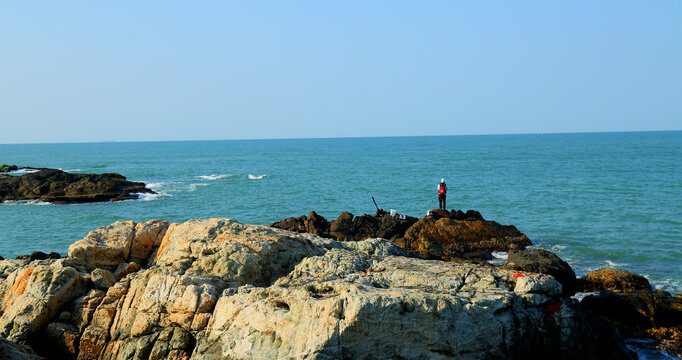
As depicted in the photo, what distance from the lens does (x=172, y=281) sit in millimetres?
10602

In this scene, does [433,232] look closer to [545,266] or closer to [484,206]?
[545,266]

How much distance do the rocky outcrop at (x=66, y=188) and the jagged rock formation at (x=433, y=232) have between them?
23720mm

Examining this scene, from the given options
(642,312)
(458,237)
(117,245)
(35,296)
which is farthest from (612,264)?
(35,296)

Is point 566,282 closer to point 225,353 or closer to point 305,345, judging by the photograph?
point 305,345

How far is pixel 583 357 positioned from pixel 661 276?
39.3 feet

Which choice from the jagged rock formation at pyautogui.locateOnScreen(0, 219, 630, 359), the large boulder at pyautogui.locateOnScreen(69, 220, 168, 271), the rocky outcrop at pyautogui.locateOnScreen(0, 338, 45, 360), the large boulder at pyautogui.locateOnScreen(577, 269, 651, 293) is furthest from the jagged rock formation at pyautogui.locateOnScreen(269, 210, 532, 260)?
the rocky outcrop at pyautogui.locateOnScreen(0, 338, 45, 360)

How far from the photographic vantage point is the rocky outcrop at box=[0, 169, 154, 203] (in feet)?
140

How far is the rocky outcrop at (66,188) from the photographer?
42688 mm

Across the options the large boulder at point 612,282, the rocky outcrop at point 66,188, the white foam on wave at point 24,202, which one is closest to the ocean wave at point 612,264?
the large boulder at point 612,282

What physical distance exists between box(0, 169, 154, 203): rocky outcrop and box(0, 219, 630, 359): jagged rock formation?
3154 centimetres

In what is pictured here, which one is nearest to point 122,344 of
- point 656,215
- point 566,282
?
point 566,282

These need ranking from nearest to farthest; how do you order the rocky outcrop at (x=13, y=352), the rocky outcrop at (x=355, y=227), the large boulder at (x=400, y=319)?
1. the large boulder at (x=400, y=319)
2. the rocky outcrop at (x=13, y=352)
3. the rocky outcrop at (x=355, y=227)

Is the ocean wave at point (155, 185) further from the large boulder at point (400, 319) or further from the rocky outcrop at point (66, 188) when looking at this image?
the large boulder at point (400, 319)

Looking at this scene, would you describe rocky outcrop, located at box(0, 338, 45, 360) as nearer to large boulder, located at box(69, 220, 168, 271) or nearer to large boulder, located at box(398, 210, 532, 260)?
large boulder, located at box(69, 220, 168, 271)
